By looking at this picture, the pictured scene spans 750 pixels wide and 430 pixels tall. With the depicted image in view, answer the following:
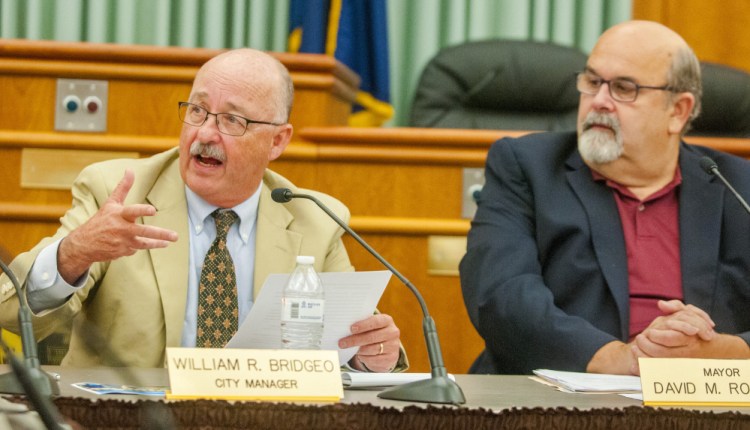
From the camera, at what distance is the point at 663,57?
2801 mm

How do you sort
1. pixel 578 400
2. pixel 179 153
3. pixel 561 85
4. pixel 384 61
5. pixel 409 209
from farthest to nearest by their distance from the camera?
pixel 384 61 → pixel 561 85 → pixel 409 209 → pixel 179 153 → pixel 578 400

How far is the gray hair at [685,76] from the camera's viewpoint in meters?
2.82

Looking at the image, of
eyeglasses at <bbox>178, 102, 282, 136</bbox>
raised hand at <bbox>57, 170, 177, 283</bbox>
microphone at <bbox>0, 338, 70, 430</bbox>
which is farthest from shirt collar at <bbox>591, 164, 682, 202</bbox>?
microphone at <bbox>0, 338, 70, 430</bbox>

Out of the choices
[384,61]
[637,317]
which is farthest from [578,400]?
[384,61]

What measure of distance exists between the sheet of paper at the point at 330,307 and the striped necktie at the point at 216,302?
1.14 ft

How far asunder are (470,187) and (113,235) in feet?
5.32

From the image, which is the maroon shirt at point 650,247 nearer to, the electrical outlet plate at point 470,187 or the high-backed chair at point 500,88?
the electrical outlet plate at point 470,187

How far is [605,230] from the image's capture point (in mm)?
2682

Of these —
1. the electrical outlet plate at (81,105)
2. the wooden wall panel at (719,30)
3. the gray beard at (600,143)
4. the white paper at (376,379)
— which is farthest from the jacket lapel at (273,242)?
the wooden wall panel at (719,30)

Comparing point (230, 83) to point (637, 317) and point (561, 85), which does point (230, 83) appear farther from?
point (561, 85)

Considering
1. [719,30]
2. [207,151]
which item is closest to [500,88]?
[719,30]

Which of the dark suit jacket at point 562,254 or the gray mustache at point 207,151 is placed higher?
the gray mustache at point 207,151

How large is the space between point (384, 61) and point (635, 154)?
181cm

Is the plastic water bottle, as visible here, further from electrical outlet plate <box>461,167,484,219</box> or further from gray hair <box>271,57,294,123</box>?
electrical outlet plate <box>461,167,484,219</box>
